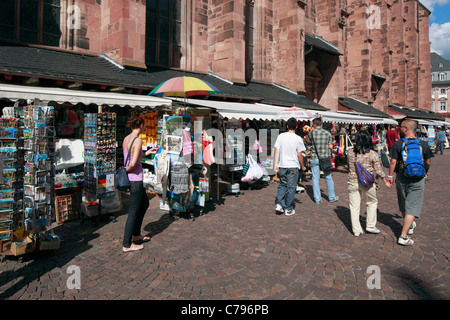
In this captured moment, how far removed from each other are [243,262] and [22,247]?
9.93 feet

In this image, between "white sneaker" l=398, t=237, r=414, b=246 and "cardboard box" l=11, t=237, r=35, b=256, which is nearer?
"cardboard box" l=11, t=237, r=35, b=256

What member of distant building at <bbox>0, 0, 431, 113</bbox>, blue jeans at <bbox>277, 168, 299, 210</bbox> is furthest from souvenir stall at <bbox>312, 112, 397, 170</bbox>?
blue jeans at <bbox>277, 168, 299, 210</bbox>

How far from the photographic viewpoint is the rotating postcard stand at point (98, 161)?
5363 millimetres

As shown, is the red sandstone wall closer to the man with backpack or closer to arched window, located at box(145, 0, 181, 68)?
arched window, located at box(145, 0, 181, 68)

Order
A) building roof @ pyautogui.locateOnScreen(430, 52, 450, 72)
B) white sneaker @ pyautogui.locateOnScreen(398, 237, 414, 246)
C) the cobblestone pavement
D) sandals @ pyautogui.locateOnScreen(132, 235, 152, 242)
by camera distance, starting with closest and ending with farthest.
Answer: the cobblestone pavement
white sneaker @ pyautogui.locateOnScreen(398, 237, 414, 246)
sandals @ pyautogui.locateOnScreen(132, 235, 152, 242)
building roof @ pyautogui.locateOnScreen(430, 52, 450, 72)

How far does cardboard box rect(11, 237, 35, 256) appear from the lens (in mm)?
3651

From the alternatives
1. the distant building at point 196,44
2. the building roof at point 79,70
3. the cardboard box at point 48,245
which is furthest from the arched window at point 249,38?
the cardboard box at point 48,245

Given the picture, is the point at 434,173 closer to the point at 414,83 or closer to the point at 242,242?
the point at 242,242

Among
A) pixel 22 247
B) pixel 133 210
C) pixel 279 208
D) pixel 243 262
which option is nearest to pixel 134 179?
pixel 133 210

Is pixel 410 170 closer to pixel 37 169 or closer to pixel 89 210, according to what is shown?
pixel 37 169

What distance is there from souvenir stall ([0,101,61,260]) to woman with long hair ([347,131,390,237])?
4741 mm

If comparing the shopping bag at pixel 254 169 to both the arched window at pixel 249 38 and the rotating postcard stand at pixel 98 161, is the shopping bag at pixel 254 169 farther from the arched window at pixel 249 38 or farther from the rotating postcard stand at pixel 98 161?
the arched window at pixel 249 38

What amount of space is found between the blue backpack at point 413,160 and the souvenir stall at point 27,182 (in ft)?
17.5

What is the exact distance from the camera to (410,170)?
4.07m
